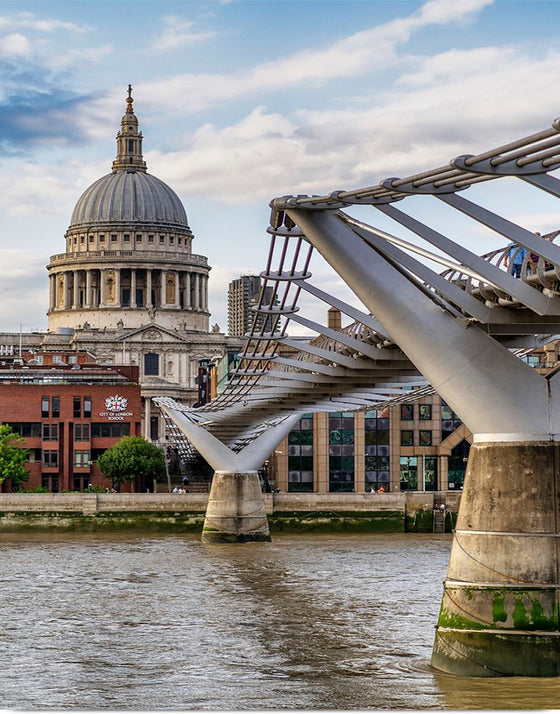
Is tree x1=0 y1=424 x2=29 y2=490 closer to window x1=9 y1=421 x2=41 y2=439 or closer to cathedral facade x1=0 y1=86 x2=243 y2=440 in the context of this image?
window x1=9 y1=421 x2=41 y2=439

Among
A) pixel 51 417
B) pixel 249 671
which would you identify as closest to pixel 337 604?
pixel 249 671

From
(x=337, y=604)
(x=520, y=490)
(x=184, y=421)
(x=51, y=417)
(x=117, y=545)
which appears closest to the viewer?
(x=520, y=490)

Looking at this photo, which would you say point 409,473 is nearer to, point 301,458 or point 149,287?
point 301,458

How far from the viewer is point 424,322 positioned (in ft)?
65.9

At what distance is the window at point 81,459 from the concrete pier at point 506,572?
59.6 meters

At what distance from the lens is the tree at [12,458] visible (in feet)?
236

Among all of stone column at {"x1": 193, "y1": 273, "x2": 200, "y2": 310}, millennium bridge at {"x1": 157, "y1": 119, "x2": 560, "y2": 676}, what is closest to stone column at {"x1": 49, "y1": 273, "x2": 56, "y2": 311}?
stone column at {"x1": 193, "y1": 273, "x2": 200, "y2": 310}

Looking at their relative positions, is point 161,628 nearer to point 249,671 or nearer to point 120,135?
point 249,671

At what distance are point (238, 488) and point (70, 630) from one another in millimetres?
29631

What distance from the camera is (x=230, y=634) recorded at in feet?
84.9

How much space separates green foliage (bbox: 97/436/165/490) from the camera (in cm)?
7575

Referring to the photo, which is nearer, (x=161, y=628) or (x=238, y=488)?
(x=161, y=628)

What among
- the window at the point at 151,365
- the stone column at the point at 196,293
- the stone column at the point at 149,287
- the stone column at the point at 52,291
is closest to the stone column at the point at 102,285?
the stone column at the point at 149,287

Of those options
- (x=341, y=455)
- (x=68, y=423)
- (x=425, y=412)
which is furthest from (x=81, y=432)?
(x=425, y=412)
